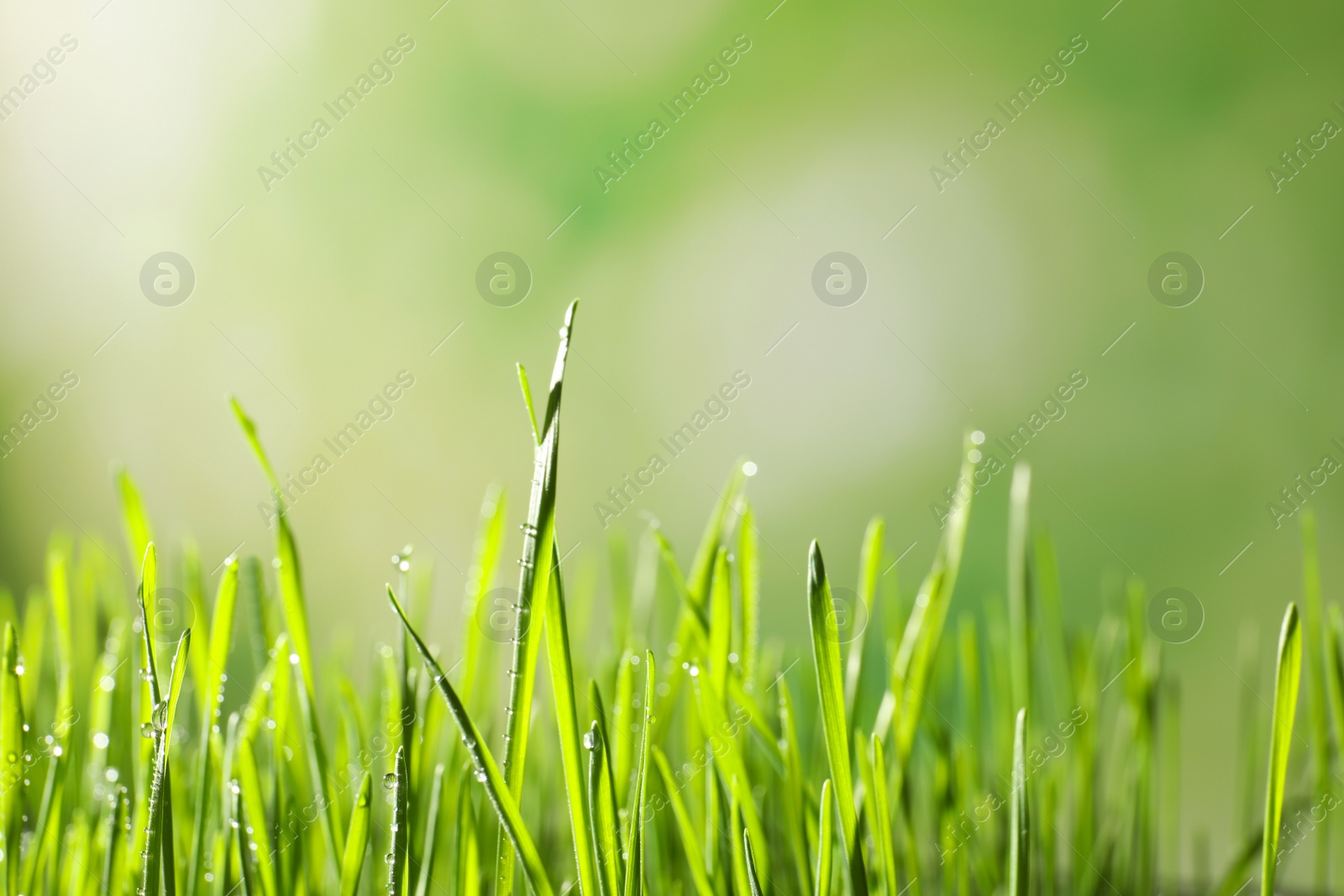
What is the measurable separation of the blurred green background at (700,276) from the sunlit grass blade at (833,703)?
113cm

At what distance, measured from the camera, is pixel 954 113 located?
146 centimetres

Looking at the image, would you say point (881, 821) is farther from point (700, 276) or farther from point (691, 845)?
point (700, 276)

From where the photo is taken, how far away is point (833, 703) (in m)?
0.18

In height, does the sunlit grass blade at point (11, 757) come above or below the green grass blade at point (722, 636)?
above

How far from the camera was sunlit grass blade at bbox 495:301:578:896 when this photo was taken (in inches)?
6.4

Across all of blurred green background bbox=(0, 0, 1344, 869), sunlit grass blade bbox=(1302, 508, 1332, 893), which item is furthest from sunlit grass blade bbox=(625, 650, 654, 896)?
blurred green background bbox=(0, 0, 1344, 869)

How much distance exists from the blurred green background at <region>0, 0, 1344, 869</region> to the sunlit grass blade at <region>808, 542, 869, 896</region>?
44.3 inches

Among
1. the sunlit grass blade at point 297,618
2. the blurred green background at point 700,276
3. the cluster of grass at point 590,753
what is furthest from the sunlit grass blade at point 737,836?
the blurred green background at point 700,276

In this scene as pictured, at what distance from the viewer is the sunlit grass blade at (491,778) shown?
0.17 meters

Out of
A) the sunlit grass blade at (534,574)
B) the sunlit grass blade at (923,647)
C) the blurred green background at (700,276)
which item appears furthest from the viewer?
the blurred green background at (700,276)

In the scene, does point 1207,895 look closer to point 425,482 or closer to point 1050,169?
point 1050,169

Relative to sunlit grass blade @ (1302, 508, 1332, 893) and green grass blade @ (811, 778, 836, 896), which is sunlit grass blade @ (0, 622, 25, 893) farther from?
sunlit grass blade @ (1302, 508, 1332, 893)

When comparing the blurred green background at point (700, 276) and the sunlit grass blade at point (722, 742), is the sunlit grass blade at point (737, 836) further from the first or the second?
the blurred green background at point (700, 276)

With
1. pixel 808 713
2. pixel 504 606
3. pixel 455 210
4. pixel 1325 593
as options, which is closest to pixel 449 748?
pixel 504 606
